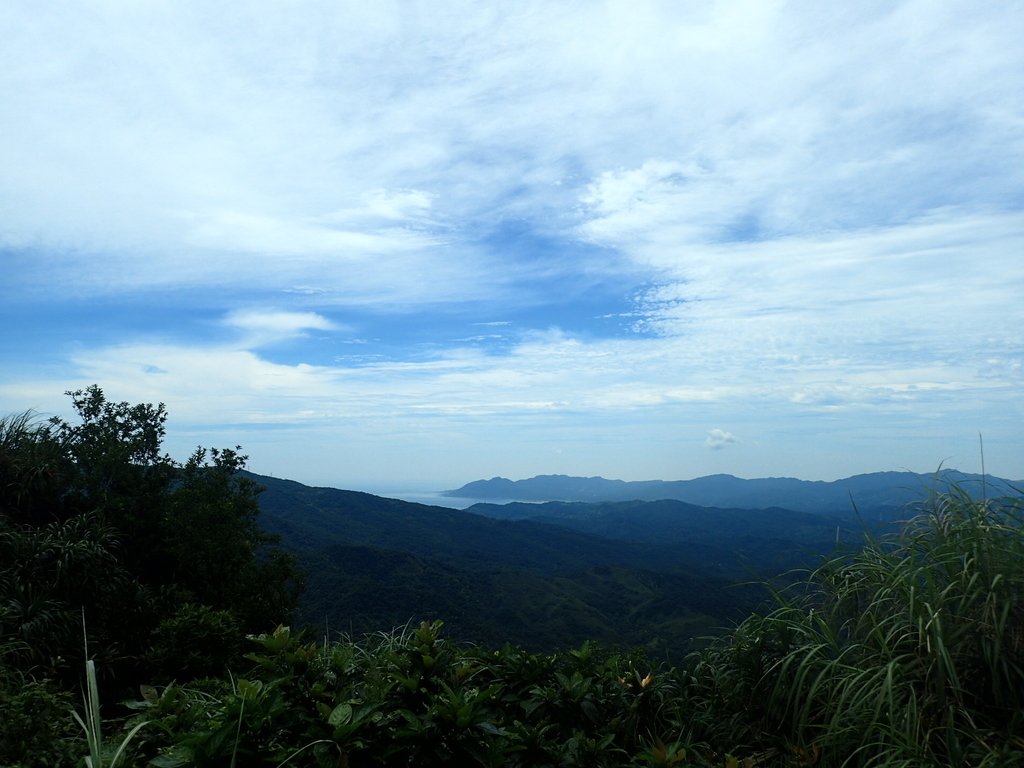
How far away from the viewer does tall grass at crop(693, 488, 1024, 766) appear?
2910 mm

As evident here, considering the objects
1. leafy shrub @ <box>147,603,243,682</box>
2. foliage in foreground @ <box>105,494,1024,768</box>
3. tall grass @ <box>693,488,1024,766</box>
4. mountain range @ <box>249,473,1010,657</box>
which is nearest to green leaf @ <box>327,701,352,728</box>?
foliage in foreground @ <box>105,494,1024,768</box>

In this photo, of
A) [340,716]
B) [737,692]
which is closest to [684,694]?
[737,692]

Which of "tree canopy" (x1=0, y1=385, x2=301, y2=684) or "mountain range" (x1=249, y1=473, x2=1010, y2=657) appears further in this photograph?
"mountain range" (x1=249, y1=473, x2=1010, y2=657)

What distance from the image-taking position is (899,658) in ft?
10.1

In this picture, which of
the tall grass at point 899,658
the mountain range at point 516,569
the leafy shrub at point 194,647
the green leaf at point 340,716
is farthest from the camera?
the mountain range at point 516,569

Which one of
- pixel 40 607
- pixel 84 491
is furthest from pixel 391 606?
pixel 40 607

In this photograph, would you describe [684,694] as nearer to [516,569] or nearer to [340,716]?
[340,716]

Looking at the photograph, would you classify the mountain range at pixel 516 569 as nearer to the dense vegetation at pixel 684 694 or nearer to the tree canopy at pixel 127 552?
the dense vegetation at pixel 684 694

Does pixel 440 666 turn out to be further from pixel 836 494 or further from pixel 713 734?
pixel 836 494

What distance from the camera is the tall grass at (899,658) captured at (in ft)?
9.55

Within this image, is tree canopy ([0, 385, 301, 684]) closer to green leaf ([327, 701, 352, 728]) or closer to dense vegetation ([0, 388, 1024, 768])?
dense vegetation ([0, 388, 1024, 768])

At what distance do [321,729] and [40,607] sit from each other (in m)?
6.35

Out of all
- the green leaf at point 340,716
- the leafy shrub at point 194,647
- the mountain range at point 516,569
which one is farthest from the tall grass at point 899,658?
the leafy shrub at point 194,647

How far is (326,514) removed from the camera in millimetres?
73750
